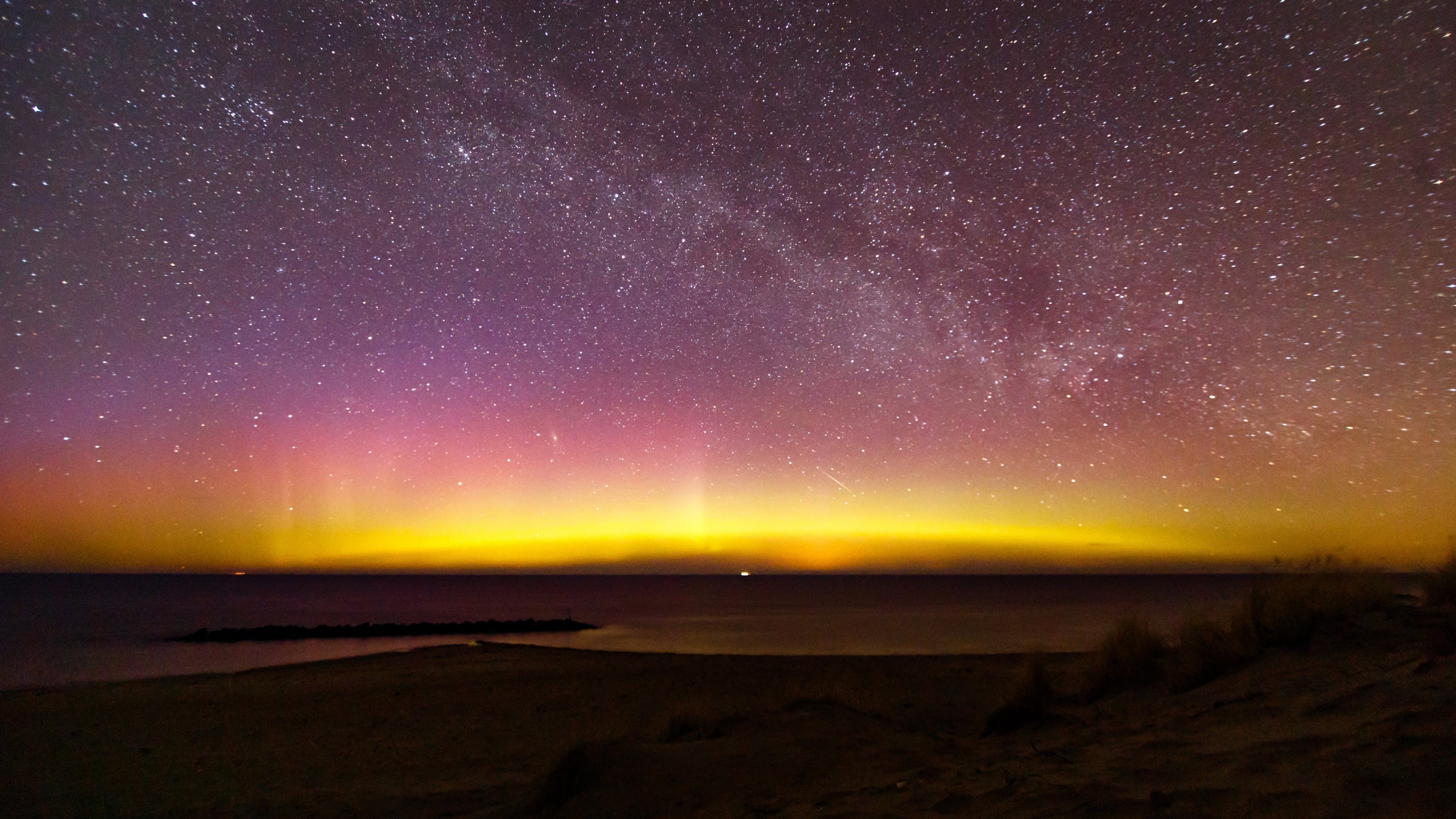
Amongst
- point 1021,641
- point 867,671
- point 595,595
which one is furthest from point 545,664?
point 595,595

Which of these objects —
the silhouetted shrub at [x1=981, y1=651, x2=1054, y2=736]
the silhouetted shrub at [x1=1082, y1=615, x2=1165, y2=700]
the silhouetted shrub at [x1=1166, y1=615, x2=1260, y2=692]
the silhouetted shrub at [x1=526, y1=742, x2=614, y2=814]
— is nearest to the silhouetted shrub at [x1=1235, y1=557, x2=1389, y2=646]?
the silhouetted shrub at [x1=1166, y1=615, x2=1260, y2=692]

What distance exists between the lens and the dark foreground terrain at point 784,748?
174 inches

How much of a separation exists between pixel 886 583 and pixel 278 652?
14150 centimetres

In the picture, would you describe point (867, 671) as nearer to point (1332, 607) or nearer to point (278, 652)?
point (1332, 607)

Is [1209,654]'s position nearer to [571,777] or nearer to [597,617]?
[571,777]

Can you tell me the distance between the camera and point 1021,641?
29469 millimetres

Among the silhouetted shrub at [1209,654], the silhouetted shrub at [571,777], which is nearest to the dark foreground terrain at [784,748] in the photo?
the silhouetted shrub at [571,777]

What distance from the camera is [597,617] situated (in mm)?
52875

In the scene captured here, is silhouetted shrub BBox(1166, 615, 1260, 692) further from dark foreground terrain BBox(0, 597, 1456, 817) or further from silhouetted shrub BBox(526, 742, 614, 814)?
silhouetted shrub BBox(526, 742, 614, 814)

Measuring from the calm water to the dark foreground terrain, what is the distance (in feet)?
11.5

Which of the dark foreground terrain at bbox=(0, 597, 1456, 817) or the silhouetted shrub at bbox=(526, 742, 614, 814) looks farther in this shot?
the silhouetted shrub at bbox=(526, 742, 614, 814)

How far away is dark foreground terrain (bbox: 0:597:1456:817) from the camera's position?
4418 mm

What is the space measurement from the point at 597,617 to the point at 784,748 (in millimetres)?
48154

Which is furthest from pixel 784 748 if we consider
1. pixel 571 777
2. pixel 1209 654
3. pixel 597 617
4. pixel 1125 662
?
pixel 597 617
